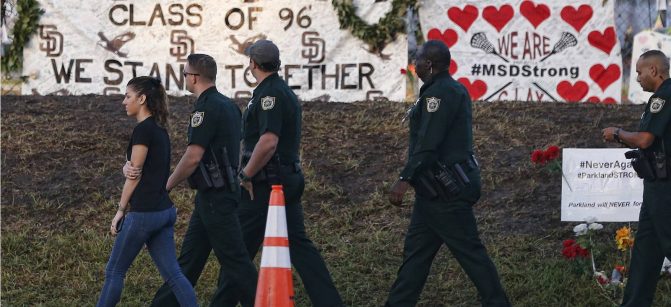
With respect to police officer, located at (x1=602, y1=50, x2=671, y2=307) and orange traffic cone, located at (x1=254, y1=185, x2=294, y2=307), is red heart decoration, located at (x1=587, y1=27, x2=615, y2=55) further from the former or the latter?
orange traffic cone, located at (x1=254, y1=185, x2=294, y2=307)

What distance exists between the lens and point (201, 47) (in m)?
14.5

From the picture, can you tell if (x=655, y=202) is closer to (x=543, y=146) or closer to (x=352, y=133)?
(x=543, y=146)

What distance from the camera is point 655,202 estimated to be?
801cm

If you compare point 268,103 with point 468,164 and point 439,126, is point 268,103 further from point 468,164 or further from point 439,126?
point 468,164

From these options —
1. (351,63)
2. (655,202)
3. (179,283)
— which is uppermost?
(351,63)

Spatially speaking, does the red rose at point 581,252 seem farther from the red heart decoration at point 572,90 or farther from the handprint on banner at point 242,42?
the handprint on banner at point 242,42

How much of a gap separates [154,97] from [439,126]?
5.81 feet

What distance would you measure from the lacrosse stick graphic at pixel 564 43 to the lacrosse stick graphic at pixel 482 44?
1.83ft

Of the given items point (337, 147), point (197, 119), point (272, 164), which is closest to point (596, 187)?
point (272, 164)

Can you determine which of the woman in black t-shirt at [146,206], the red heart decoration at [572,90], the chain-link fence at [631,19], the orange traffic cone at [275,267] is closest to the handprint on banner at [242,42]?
the red heart decoration at [572,90]

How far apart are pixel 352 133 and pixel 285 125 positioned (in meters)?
5.06

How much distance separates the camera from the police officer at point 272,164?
7.98 m

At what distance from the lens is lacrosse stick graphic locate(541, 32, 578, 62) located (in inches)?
553

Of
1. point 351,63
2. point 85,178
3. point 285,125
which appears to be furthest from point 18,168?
point 285,125
